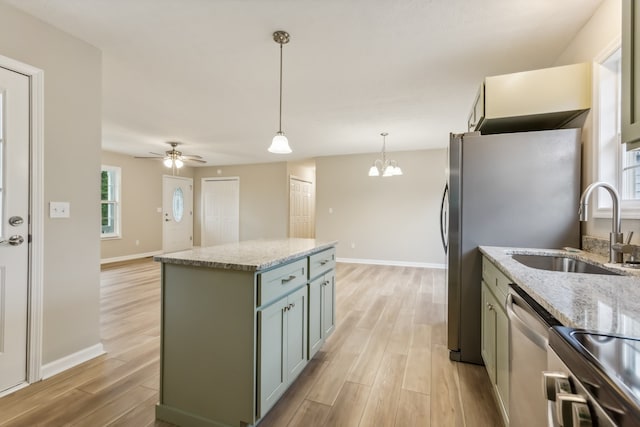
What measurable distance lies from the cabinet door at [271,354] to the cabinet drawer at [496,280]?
1.18m

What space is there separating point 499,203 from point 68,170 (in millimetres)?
3156

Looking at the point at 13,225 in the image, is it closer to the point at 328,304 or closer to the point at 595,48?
the point at 328,304

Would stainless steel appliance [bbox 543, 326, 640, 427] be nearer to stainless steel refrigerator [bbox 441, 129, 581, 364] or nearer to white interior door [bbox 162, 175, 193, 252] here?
stainless steel refrigerator [bbox 441, 129, 581, 364]

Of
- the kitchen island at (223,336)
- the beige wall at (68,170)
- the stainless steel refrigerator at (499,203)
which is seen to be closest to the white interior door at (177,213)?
the beige wall at (68,170)

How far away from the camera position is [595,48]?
6.12 ft

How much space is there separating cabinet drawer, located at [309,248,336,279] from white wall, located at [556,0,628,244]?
1785 mm

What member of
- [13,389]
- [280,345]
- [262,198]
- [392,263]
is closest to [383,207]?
[392,263]

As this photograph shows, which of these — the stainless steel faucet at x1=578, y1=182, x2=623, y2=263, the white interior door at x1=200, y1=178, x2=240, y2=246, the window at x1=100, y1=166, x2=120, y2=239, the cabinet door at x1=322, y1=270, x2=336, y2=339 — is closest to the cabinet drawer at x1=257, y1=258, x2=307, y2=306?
the cabinet door at x1=322, y1=270, x2=336, y2=339

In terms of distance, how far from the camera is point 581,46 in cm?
204

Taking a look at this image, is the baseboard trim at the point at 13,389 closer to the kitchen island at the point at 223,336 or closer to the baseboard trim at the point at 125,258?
the kitchen island at the point at 223,336

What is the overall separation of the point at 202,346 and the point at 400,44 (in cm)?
245

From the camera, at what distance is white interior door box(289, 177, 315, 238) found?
25.5ft

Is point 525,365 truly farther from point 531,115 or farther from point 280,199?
point 280,199


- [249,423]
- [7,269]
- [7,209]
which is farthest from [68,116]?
[249,423]
